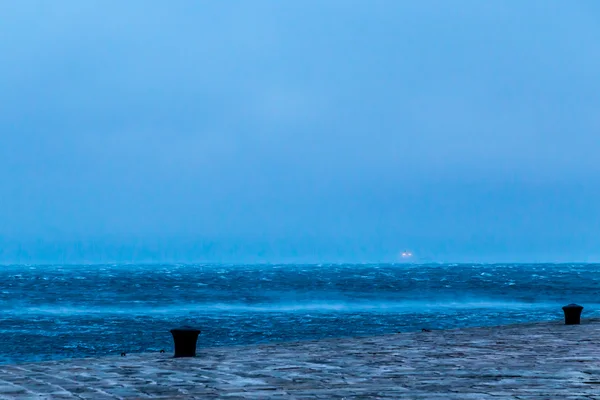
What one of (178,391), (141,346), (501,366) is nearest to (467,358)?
(501,366)

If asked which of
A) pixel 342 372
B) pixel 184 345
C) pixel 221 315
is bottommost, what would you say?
pixel 221 315

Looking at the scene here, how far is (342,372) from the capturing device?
10.3 metres

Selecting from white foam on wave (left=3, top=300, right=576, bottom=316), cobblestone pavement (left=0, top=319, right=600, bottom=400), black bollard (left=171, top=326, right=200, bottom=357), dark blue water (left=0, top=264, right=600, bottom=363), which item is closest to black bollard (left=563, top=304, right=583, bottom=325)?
cobblestone pavement (left=0, top=319, right=600, bottom=400)

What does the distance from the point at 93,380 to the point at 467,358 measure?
5625mm

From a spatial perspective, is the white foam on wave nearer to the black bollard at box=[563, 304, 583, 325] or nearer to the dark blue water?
the dark blue water

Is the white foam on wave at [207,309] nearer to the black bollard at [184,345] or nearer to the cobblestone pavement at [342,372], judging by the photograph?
the black bollard at [184,345]

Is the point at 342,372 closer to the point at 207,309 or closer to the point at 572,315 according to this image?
the point at 572,315

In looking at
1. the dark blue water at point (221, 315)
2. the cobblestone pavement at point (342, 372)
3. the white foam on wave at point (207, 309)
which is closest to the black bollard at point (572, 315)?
the cobblestone pavement at point (342, 372)

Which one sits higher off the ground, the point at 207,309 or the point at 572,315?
the point at 572,315

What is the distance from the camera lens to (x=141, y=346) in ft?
93.3

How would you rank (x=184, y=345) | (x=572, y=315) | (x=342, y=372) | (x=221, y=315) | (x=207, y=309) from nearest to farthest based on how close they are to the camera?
(x=342, y=372), (x=184, y=345), (x=572, y=315), (x=221, y=315), (x=207, y=309)

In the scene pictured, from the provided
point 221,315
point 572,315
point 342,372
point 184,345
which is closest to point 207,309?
point 221,315

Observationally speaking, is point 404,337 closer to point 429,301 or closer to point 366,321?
point 366,321

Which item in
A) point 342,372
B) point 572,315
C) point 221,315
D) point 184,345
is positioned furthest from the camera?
point 221,315
